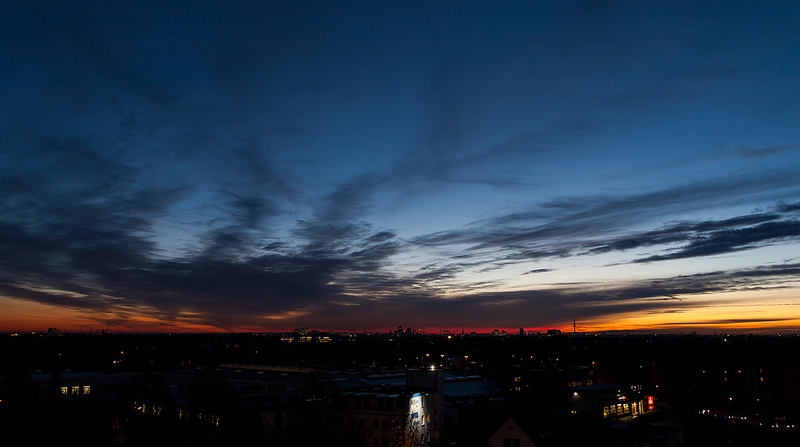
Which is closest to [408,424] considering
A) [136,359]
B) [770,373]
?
[770,373]

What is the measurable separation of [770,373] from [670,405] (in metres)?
25.9

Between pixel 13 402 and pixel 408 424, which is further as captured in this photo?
pixel 408 424

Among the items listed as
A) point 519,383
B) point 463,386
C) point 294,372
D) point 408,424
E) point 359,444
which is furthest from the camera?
point 519,383

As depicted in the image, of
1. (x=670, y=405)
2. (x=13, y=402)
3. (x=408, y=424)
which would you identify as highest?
(x=13, y=402)

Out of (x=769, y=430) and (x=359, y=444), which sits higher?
(x=359, y=444)

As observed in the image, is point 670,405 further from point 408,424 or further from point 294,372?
point 294,372

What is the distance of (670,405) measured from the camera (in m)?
83.6

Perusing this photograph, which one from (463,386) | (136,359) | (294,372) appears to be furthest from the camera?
(136,359)

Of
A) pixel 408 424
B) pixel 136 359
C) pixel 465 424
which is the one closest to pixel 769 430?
pixel 465 424

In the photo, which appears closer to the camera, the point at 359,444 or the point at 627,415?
the point at 359,444

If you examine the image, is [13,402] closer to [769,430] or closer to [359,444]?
[359,444]

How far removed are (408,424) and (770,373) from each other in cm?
8122

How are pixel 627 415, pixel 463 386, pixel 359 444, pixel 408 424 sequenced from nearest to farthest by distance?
pixel 359 444 < pixel 408 424 < pixel 627 415 < pixel 463 386

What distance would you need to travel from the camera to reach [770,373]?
94062 mm
